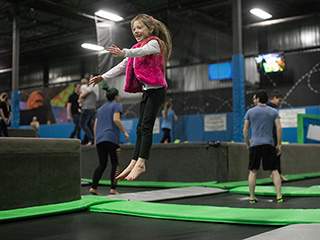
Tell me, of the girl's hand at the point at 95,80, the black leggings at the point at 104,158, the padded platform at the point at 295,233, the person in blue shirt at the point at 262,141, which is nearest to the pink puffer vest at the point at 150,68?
the girl's hand at the point at 95,80

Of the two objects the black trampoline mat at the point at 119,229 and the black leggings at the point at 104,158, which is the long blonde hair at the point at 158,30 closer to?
the black trampoline mat at the point at 119,229

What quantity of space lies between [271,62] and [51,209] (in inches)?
404

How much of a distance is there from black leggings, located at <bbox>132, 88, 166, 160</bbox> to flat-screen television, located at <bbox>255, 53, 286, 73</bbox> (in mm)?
10455

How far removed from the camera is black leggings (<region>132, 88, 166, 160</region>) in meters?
2.48

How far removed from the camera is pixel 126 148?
6934 millimetres

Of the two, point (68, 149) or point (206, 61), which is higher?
point (206, 61)

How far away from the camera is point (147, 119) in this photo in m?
2.48

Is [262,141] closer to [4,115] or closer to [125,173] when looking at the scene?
[125,173]

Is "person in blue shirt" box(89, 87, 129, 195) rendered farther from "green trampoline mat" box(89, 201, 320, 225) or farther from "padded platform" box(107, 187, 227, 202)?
"green trampoline mat" box(89, 201, 320, 225)

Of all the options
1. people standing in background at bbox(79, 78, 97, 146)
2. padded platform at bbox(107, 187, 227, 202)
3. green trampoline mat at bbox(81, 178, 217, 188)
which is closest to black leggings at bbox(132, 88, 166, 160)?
padded platform at bbox(107, 187, 227, 202)

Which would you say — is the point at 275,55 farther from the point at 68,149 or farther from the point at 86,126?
the point at 68,149

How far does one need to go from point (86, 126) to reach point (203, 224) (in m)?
4.42

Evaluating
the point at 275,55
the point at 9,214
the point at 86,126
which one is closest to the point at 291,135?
the point at 275,55

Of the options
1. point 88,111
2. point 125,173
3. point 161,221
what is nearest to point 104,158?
point 161,221
